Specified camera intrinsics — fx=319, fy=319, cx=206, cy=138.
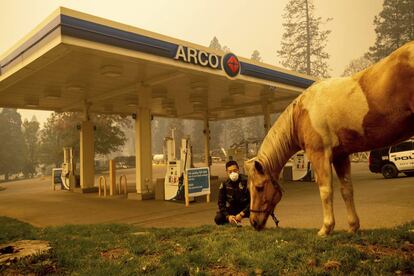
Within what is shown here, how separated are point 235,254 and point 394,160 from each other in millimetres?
14939

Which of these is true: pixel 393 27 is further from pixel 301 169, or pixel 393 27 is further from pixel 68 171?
pixel 68 171

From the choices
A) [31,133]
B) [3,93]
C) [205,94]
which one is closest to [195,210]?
[205,94]

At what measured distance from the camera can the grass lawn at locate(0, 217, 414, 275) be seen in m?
3.82

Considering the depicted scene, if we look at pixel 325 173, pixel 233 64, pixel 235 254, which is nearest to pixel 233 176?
pixel 235 254

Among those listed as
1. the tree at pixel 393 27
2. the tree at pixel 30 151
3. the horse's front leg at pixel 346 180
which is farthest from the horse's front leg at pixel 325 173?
the tree at pixel 30 151

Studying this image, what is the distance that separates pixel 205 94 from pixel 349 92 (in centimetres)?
1486

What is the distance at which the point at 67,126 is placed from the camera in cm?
4012

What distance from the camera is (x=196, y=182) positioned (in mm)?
12484

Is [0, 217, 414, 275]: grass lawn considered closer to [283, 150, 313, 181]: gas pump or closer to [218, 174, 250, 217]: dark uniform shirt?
[218, 174, 250, 217]: dark uniform shirt

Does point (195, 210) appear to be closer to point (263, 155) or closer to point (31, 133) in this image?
point (263, 155)

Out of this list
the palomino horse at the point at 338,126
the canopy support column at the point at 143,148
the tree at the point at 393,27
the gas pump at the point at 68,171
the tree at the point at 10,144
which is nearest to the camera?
the palomino horse at the point at 338,126

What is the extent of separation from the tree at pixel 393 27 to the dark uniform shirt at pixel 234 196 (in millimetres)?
51086

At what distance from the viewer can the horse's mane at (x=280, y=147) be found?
4.99 metres

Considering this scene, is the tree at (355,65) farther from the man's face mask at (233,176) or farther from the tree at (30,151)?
the man's face mask at (233,176)
